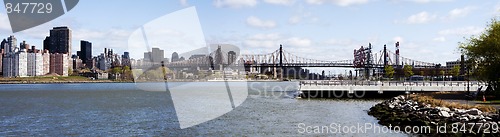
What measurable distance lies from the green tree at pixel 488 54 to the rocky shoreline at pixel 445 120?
6.46 meters

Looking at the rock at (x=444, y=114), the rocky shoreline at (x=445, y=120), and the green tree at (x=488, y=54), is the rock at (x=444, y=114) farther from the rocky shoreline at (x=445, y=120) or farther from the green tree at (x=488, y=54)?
the green tree at (x=488, y=54)

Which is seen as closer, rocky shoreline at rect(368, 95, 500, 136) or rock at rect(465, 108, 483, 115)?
rocky shoreline at rect(368, 95, 500, 136)

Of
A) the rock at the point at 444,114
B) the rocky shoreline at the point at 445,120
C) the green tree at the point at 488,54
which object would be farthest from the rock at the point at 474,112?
the green tree at the point at 488,54

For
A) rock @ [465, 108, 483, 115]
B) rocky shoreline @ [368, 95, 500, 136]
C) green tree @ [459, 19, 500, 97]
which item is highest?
green tree @ [459, 19, 500, 97]

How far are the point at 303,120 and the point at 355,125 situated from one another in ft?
12.8

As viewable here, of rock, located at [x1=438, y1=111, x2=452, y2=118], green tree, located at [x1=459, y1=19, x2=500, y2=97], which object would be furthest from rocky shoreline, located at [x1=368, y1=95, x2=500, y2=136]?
green tree, located at [x1=459, y1=19, x2=500, y2=97]

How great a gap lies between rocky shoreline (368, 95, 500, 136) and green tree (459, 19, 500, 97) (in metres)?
6.46

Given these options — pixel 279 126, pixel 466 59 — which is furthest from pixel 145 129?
pixel 466 59

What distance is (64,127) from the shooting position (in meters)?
28.0

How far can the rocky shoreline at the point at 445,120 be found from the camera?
2028cm

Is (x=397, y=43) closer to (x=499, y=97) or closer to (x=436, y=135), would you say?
(x=499, y=97)

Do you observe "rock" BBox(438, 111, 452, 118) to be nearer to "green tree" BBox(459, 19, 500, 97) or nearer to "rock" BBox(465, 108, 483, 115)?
"rock" BBox(465, 108, 483, 115)

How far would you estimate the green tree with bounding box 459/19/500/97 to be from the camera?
108 ft

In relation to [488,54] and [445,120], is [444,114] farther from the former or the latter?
[488,54]
